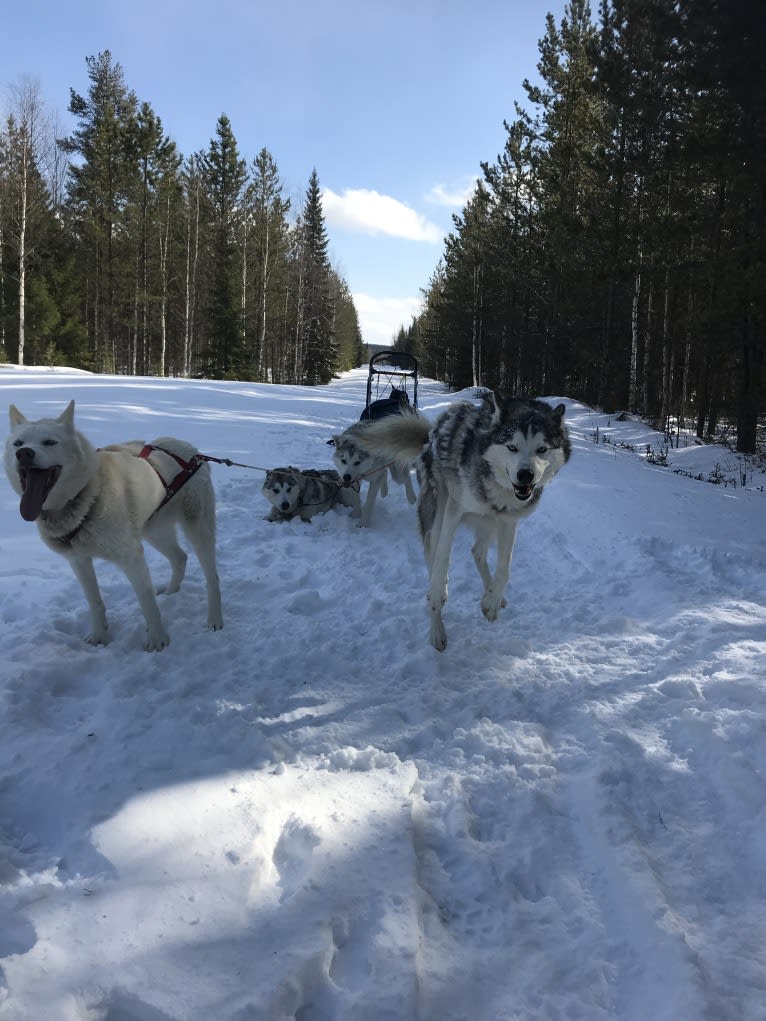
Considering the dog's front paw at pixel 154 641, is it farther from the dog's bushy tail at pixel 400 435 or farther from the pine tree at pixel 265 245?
the pine tree at pixel 265 245

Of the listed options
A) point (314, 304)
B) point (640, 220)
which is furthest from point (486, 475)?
point (314, 304)

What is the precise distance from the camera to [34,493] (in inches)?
103

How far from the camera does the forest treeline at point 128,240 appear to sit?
22.1 m

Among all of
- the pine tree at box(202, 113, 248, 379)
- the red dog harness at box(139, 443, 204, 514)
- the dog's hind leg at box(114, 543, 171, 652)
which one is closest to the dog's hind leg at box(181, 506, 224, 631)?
the red dog harness at box(139, 443, 204, 514)

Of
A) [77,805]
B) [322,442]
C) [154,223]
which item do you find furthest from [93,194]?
[77,805]

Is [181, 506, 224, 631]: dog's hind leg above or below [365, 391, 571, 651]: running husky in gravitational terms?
below

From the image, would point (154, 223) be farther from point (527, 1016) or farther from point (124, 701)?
point (527, 1016)

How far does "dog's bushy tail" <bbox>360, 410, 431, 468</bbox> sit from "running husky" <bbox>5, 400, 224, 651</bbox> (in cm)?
134

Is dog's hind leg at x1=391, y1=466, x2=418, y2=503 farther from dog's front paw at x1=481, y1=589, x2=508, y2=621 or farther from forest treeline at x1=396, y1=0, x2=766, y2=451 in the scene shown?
forest treeline at x1=396, y1=0, x2=766, y2=451

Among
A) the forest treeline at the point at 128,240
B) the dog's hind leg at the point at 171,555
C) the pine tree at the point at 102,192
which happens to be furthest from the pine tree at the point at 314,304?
the dog's hind leg at the point at 171,555

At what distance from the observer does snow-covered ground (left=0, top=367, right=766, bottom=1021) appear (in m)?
1.43

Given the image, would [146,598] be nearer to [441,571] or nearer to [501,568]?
[441,571]

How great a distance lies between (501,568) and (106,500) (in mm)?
2327

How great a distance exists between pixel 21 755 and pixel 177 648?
1.01m
